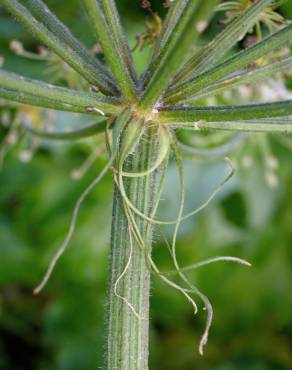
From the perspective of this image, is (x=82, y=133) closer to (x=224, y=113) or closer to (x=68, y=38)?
(x=68, y=38)

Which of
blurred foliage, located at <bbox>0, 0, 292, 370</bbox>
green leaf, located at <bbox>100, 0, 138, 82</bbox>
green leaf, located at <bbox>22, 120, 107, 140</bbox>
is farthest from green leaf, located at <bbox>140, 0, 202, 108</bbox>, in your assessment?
blurred foliage, located at <bbox>0, 0, 292, 370</bbox>

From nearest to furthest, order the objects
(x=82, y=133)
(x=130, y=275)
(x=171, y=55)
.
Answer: (x=171, y=55), (x=130, y=275), (x=82, y=133)

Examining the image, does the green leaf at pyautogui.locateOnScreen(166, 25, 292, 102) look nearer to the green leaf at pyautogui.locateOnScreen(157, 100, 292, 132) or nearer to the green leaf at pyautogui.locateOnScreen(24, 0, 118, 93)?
the green leaf at pyautogui.locateOnScreen(157, 100, 292, 132)

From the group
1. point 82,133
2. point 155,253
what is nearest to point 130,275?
point 82,133

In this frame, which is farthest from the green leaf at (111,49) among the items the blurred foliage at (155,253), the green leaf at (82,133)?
the blurred foliage at (155,253)

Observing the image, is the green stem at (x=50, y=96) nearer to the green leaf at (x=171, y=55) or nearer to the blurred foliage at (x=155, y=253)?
the green leaf at (x=171, y=55)
